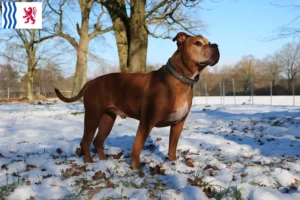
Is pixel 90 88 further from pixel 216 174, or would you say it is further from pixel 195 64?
pixel 216 174

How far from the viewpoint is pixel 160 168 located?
3941 mm

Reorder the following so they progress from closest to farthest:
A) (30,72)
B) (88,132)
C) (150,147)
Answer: (88,132)
(150,147)
(30,72)

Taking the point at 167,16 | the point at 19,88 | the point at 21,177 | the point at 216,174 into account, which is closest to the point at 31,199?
the point at 21,177

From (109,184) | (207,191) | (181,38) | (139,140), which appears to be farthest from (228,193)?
(181,38)

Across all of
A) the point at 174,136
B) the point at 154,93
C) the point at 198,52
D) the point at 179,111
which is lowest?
the point at 174,136

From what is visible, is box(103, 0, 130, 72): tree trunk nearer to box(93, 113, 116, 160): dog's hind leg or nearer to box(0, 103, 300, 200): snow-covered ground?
box(0, 103, 300, 200): snow-covered ground

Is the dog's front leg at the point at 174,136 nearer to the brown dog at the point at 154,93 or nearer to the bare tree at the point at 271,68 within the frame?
the brown dog at the point at 154,93

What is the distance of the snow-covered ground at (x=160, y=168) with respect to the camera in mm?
2943

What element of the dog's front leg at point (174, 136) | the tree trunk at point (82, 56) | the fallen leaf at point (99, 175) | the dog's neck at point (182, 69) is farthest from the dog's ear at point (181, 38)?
the tree trunk at point (82, 56)

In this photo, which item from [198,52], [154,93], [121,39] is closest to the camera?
[198,52]

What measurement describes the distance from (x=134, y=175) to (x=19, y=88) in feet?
187

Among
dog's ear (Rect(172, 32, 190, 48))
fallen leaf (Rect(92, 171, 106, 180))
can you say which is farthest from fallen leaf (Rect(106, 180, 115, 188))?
dog's ear (Rect(172, 32, 190, 48))

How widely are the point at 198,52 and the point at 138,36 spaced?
9.95 metres

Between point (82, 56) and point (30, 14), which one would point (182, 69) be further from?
point (30, 14)
